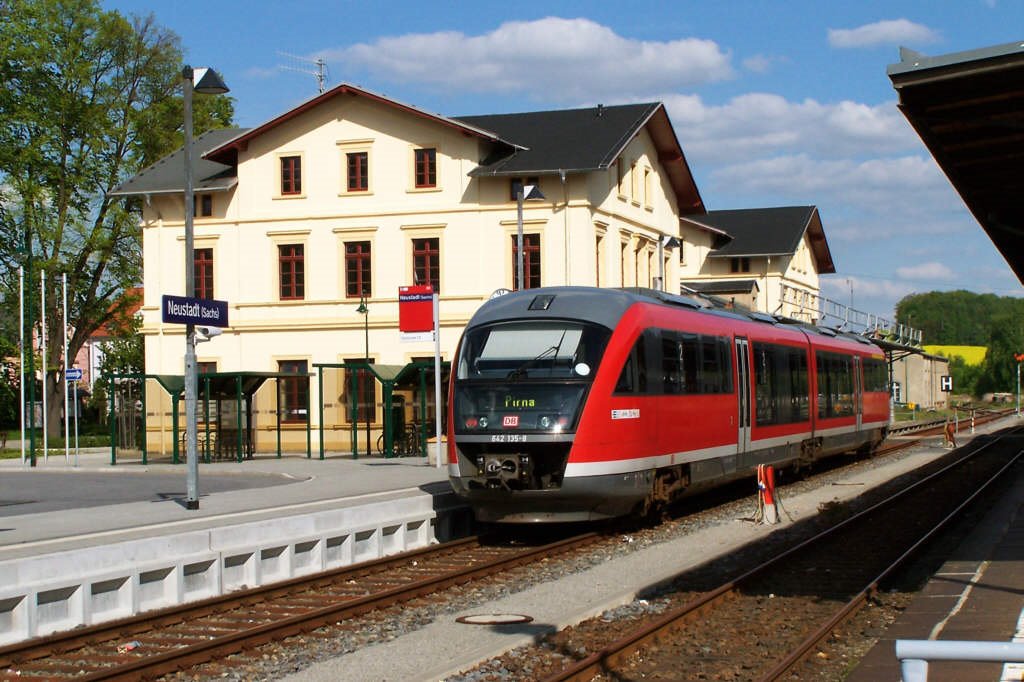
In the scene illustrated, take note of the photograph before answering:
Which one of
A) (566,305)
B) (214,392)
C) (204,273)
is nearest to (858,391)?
(214,392)

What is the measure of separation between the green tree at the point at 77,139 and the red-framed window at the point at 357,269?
1512 cm

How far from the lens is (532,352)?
16.2m

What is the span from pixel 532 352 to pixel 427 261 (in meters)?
24.3

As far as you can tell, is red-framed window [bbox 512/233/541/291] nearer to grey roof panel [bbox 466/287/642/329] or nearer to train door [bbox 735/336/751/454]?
train door [bbox 735/336/751/454]

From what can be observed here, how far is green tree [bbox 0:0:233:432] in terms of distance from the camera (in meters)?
51.3

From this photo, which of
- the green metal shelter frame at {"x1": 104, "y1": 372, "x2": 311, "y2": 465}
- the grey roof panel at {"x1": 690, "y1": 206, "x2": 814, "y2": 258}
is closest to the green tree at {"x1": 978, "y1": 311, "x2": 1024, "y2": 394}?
the grey roof panel at {"x1": 690, "y1": 206, "x2": 814, "y2": 258}

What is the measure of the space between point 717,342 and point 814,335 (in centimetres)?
859

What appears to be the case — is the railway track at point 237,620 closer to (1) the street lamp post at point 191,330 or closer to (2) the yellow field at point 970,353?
(1) the street lamp post at point 191,330

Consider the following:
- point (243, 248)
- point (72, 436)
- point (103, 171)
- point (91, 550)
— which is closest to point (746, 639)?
point (91, 550)

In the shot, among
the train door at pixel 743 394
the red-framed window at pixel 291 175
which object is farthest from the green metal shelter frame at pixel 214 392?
the train door at pixel 743 394

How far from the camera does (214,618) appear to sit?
1190 cm

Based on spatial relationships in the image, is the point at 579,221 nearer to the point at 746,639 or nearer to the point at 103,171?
the point at 103,171

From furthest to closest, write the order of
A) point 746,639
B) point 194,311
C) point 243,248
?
point 243,248
point 194,311
point 746,639

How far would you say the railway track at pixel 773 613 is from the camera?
931 centimetres
